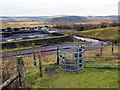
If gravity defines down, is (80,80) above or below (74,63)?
below

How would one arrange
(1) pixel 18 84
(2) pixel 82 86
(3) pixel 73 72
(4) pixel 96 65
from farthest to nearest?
(4) pixel 96 65, (3) pixel 73 72, (2) pixel 82 86, (1) pixel 18 84

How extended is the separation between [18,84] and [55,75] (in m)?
2.16

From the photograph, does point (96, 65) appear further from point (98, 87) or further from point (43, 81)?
point (43, 81)

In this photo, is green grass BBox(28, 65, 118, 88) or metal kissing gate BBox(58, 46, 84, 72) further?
metal kissing gate BBox(58, 46, 84, 72)

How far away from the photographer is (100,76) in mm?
7180

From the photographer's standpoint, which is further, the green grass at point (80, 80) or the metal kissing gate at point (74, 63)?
the metal kissing gate at point (74, 63)

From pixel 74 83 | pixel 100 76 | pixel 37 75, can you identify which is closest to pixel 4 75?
pixel 37 75

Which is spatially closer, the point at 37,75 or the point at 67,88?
the point at 67,88

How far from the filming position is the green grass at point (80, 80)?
628 centimetres

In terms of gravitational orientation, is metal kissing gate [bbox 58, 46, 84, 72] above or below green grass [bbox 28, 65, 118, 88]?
above

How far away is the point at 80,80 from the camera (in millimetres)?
6789

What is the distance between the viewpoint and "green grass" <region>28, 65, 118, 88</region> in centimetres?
628

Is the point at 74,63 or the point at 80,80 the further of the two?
the point at 74,63

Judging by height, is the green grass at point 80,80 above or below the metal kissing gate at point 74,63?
below
